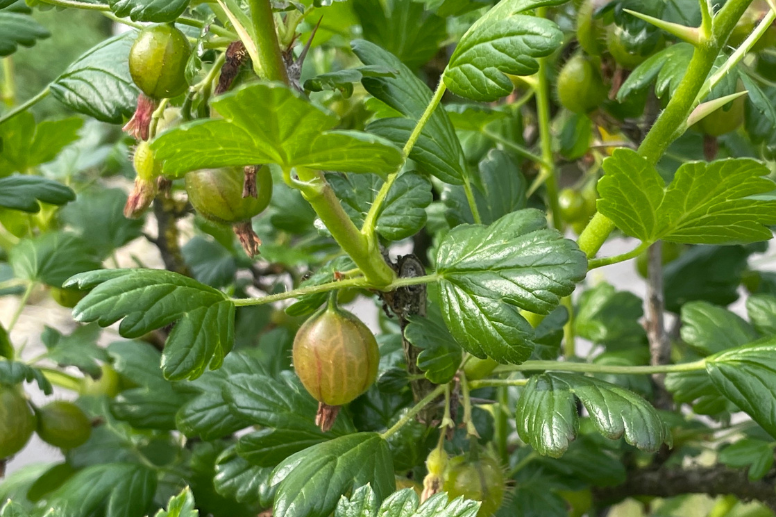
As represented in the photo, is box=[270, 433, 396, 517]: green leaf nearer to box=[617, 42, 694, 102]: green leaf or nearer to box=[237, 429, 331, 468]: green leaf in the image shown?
box=[237, 429, 331, 468]: green leaf

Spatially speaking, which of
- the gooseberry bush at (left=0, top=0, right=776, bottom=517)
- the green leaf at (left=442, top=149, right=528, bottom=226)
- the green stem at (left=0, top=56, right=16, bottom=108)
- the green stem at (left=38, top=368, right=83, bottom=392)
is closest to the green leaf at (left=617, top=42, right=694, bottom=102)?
the gooseberry bush at (left=0, top=0, right=776, bottom=517)

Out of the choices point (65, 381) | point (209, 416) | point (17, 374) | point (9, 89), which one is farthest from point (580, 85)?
point (9, 89)

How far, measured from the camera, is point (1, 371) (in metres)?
0.59

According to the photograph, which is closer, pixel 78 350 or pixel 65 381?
pixel 78 350

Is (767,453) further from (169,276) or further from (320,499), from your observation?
(169,276)

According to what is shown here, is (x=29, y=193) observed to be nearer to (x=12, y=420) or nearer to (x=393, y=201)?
(x=12, y=420)

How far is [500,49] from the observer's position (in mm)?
405

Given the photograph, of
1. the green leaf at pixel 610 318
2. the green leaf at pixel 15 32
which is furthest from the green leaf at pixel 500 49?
the green leaf at pixel 610 318

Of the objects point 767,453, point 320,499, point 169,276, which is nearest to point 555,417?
point 320,499

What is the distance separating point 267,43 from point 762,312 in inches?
23.2

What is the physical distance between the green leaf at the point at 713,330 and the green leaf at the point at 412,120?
1.09 ft

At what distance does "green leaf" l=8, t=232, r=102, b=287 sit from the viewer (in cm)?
76

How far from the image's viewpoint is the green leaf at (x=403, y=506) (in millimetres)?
386

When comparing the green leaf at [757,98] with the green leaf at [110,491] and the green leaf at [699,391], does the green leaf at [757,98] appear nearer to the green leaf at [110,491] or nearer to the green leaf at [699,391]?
the green leaf at [699,391]
